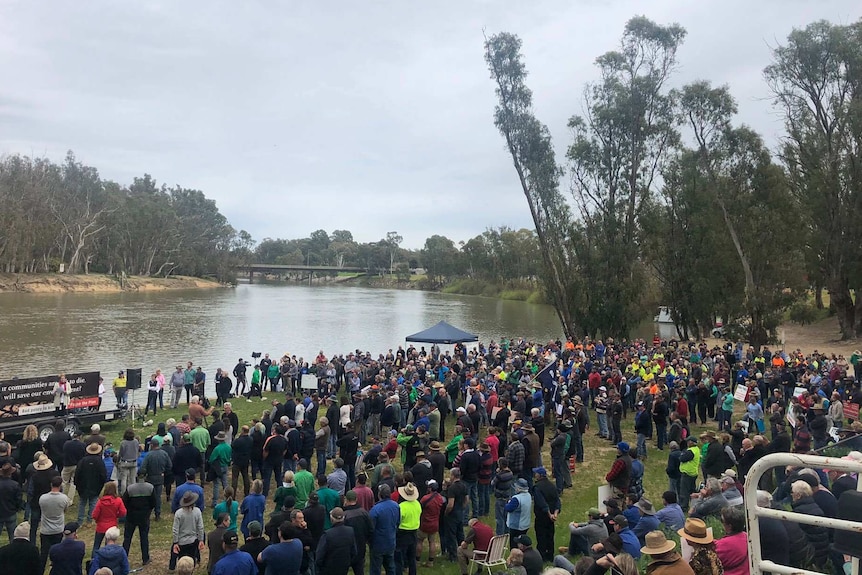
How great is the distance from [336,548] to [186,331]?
35578 mm

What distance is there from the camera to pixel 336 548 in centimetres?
627

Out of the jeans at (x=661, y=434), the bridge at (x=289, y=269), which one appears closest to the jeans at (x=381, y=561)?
the jeans at (x=661, y=434)

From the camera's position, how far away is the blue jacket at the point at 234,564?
5.66 metres

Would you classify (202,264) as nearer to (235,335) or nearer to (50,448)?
(235,335)

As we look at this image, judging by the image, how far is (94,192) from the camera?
311 ft

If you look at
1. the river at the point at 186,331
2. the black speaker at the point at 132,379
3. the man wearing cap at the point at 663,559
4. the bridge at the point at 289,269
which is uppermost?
the bridge at the point at 289,269

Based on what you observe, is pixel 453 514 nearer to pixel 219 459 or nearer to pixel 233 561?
pixel 233 561

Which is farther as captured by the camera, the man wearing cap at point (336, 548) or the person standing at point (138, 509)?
the person standing at point (138, 509)

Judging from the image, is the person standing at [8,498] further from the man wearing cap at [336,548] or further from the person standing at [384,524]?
the person standing at [384,524]

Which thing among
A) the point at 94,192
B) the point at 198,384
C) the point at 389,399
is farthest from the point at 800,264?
the point at 94,192

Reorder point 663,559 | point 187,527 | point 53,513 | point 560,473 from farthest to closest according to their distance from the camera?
point 560,473
point 53,513
point 187,527
point 663,559

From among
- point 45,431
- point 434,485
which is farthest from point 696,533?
point 45,431

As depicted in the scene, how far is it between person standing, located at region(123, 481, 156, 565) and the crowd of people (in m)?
0.02

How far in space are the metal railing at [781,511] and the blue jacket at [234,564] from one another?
472cm
